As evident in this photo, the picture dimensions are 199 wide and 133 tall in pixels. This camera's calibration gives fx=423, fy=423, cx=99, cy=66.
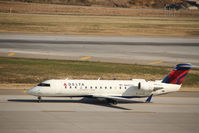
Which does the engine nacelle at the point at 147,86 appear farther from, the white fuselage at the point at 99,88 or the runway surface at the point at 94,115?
the runway surface at the point at 94,115

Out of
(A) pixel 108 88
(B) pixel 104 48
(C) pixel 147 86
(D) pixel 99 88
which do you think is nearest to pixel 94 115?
(D) pixel 99 88

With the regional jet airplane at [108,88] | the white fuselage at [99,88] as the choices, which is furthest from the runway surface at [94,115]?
the white fuselage at [99,88]

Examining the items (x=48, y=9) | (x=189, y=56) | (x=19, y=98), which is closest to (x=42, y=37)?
(x=189, y=56)

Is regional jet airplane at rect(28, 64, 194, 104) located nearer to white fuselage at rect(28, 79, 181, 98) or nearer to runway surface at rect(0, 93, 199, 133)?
white fuselage at rect(28, 79, 181, 98)

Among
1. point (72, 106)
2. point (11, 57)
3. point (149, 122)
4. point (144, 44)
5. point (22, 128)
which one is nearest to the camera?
point (22, 128)

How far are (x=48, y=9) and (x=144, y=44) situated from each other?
7725cm

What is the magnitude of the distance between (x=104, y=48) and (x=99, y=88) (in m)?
34.6

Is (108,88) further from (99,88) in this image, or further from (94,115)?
(94,115)

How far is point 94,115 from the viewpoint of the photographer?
35719 millimetres

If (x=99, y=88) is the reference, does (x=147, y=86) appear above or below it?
above

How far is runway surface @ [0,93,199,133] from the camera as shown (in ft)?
103

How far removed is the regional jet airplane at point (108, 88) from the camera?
3953 cm

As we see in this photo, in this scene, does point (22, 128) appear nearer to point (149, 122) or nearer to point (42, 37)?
point (149, 122)

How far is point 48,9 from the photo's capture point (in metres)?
151
